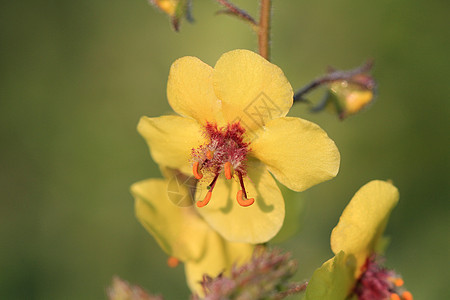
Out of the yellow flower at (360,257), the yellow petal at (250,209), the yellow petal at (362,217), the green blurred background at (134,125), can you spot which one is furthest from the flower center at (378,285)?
the green blurred background at (134,125)

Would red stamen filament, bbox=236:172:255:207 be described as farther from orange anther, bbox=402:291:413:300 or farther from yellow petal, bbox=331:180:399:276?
orange anther, bbox=402:291:413:300

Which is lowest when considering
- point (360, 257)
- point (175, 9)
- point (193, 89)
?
point (360, 257)

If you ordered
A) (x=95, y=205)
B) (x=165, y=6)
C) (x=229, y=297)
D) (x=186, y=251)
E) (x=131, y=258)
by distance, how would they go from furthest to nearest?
(x=95, y=205) → (x=131, y=258) → (x=186, y=251) → (x=165, y=6) → (x=229, y=297)

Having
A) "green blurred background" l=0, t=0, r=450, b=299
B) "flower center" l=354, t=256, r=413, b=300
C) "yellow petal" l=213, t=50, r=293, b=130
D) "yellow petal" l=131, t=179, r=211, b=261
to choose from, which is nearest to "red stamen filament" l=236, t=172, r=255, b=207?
"yellow petal" l=213, t=50, r=293, b=130

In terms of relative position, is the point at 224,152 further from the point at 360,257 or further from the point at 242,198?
the point at 360,257

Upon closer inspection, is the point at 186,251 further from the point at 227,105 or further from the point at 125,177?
the point at 125,177

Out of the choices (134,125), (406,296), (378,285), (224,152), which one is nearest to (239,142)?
(224,152)

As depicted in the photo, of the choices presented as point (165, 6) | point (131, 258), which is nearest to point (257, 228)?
point (165, 6)
